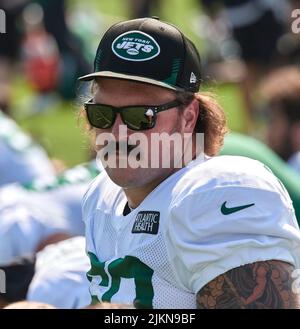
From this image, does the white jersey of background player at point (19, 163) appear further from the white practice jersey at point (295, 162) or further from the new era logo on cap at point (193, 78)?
the new era logo on cap at point (193, 78)

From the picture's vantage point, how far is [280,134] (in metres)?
7.00

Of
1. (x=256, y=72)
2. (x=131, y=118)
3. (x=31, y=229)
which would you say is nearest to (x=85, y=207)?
(x=131, y=118)

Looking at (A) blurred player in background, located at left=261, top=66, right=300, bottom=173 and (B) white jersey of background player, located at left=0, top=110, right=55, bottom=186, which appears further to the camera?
(B) white jersey of background player, located at left=0, top=110, right=55, bottom=186

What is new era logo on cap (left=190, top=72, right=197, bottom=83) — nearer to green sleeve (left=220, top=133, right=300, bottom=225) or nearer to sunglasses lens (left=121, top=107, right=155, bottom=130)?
sunglasses lens (left=121, top=107, right=155, bottom=130)

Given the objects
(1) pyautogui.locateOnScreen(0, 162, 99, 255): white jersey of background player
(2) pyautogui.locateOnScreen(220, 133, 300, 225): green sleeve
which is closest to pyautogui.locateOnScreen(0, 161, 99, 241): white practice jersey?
(1) pyautogui.locateOnScreen(0, 162, 99, 255): white jersey of background player

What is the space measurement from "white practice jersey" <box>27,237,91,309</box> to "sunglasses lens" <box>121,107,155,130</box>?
900 mm

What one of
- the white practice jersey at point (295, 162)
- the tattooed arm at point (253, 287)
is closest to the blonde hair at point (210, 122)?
the tattooed arm at point (253, 287)

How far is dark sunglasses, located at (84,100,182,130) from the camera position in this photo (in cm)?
368

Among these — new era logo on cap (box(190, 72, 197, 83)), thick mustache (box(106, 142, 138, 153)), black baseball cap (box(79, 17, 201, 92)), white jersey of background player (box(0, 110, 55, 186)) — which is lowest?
white jersey of background player (box(0, 110, 55, 186))

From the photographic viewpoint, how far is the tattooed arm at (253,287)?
3.44 m

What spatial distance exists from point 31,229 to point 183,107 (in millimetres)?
2113

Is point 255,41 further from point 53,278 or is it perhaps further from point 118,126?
point 118,126

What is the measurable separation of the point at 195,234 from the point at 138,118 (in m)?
0.45

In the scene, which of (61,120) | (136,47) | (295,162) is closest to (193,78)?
(136,47)
